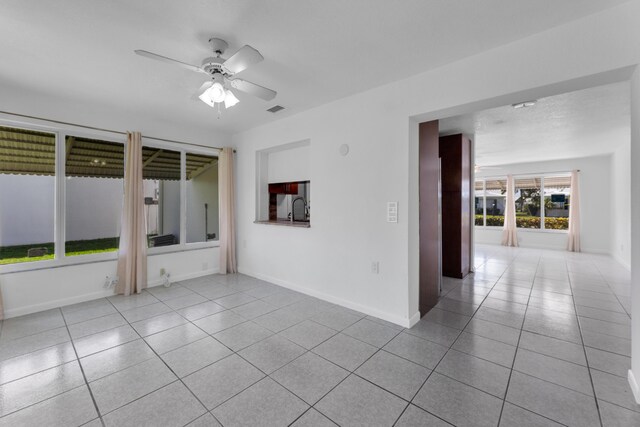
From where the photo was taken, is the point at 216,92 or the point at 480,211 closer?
the point at 216,92

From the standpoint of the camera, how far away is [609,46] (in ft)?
5.97

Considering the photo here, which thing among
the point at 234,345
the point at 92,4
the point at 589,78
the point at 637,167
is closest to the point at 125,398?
the point at 234,345

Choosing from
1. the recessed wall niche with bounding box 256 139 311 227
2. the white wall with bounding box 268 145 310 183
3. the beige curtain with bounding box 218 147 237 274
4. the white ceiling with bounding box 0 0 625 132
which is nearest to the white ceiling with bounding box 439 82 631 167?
the white ceiling with bounding box 0 0 625 132

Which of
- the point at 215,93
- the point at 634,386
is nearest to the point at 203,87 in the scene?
the point at 215,93

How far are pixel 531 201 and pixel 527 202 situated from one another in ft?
0.34

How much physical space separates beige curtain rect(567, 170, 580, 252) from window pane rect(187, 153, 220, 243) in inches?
363

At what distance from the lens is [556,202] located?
8117 millimetres

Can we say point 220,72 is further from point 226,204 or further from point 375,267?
point 226,204

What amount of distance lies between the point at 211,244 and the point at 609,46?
5.40 meters

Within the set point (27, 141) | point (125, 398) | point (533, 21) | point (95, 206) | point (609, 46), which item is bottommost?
point (125, 398)

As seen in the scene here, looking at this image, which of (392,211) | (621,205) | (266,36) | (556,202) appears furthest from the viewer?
(556,202)

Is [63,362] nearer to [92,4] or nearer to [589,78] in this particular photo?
[92,4]

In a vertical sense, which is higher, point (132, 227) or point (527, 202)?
point (527, 202)

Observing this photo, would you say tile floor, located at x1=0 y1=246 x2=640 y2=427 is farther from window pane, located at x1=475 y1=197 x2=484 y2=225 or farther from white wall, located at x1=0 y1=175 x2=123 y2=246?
window pane, located at x1=475 y1=197 x2=484 y2=225
